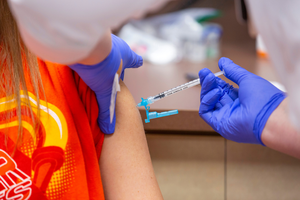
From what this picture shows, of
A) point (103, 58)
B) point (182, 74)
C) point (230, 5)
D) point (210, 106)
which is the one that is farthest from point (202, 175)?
point (230, 5)

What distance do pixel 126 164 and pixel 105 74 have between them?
31 cm

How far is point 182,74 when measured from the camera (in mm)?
1706

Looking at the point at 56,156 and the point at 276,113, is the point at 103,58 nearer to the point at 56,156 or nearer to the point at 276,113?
the point at 56,156

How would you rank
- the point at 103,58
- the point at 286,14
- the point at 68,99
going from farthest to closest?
the point at 68,99, the point at 103,58, the point at 286,14

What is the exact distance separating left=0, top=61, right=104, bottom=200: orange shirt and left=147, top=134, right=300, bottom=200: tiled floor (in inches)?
31.7

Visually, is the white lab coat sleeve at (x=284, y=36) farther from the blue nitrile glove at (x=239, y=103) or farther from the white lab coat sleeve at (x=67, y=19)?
the blue nitrile glove at (x=239, y=103)

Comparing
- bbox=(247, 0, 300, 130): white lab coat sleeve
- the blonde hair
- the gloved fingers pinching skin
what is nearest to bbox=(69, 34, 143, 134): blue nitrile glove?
the gloved fingers pinching skin

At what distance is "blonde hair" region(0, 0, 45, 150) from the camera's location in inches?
30.8

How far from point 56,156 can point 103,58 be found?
0.31 m

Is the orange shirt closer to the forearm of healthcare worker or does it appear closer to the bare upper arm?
the bare upper arm

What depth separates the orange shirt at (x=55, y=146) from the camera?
759mm

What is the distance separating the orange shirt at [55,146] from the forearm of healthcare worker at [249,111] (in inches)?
14.6

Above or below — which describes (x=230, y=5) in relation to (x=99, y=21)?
above

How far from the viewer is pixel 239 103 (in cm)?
84
